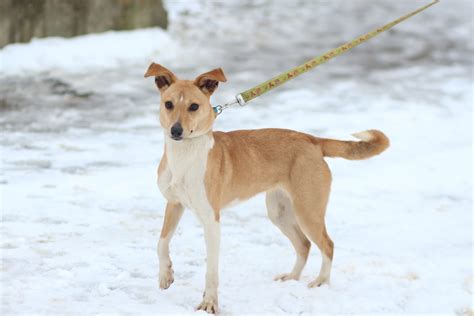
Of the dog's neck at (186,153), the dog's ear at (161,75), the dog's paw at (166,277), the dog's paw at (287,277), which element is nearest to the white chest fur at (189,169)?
the dog's neck at (186,153)

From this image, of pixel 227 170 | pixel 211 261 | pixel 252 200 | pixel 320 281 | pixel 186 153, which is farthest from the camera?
pixel 252 200

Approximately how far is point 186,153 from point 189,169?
97 mm

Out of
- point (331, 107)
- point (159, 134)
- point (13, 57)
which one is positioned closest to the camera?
point (159, 134)

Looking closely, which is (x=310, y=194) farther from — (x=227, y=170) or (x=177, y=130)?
(x=177, y=130)

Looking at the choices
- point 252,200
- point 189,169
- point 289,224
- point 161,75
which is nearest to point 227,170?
point 189,169

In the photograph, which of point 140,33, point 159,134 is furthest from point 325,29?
point 159,134

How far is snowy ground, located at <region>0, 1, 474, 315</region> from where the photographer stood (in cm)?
497

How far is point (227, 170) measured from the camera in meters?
4.72

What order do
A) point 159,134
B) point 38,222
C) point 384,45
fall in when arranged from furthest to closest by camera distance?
point 384,45 → point 159,134 → point 38,222

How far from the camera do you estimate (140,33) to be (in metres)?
12.5

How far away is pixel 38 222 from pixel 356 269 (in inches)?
99.2

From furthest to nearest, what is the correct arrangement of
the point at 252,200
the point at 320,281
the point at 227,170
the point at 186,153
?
1. the point at 252,200
2. the point at 320,281
3. the point at 227,170
4. the point at 186,153

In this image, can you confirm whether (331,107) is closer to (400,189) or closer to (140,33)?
(400,189)

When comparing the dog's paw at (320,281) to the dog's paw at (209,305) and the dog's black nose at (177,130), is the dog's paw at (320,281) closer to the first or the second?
the dog's paw at (209,305)
